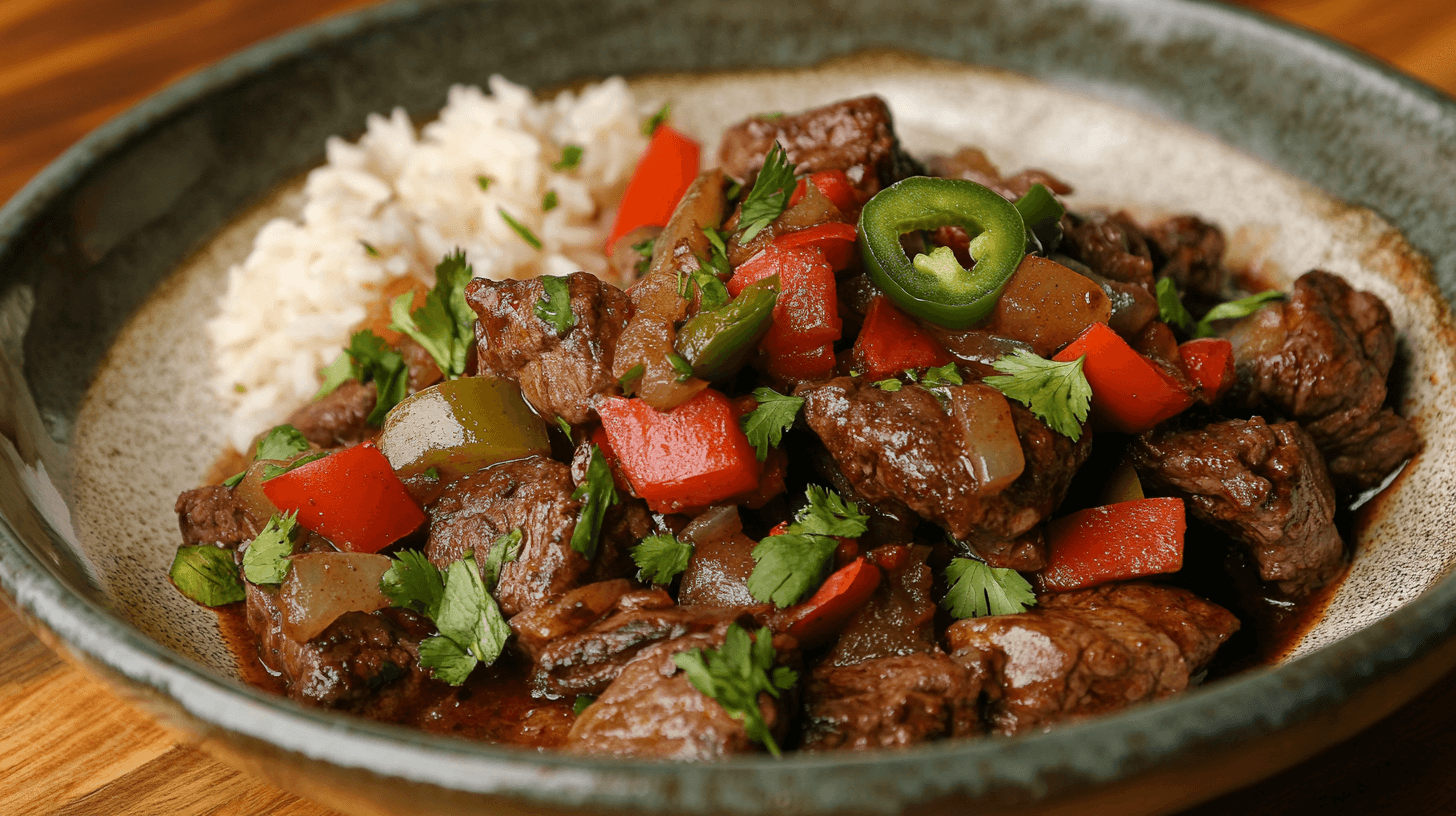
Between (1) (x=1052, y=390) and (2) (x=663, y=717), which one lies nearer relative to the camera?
(2) (x=663, y=717)

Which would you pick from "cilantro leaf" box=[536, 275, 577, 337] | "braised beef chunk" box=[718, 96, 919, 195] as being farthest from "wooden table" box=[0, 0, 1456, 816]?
"braised beef chunk" box=[718, 96, 919, 195]

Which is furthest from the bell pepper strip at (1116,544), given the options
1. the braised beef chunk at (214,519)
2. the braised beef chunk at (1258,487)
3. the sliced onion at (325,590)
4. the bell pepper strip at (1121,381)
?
the braised beef chunk at (214,519)

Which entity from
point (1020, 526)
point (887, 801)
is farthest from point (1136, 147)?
point (887, 801)

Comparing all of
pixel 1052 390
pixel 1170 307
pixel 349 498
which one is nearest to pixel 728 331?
pixel 1052 390

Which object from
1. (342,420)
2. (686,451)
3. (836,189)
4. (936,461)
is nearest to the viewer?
(936,461)

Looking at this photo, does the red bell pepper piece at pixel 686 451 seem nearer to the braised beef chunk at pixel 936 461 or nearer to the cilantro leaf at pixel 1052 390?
the braised beef chunk at pixel 936 461

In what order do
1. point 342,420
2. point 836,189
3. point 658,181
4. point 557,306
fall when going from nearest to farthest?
point 557,306 < point 836,189 < point 342,420 < point 658,181

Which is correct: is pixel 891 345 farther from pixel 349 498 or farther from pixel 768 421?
pixel 349 498
